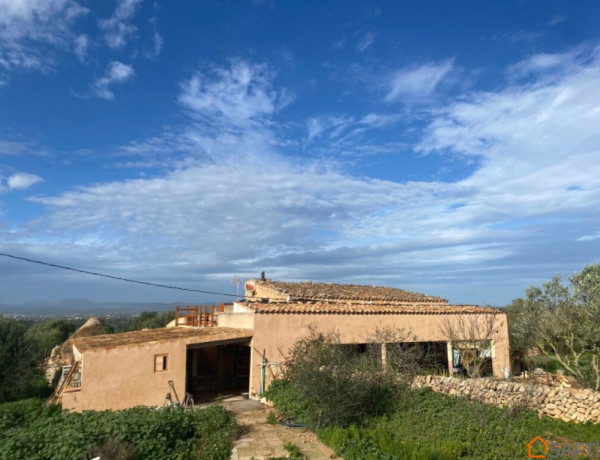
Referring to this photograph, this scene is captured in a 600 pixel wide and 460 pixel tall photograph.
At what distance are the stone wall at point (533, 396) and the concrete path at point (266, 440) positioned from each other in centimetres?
594

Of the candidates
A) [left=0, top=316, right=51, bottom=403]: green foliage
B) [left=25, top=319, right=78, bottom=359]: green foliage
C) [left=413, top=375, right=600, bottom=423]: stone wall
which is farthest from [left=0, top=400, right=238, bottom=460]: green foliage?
[left=25, top=319, right=78, bottom=359]: green foliage

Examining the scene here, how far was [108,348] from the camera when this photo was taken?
1307 cm

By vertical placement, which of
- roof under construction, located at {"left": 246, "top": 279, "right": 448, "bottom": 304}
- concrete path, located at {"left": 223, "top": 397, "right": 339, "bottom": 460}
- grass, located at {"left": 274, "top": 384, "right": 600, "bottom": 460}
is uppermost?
roof under construction, located at {"left": 246, "top": 279, "right": 448, "bottom": 304}

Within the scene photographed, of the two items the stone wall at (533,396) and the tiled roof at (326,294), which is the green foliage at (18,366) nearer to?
the tiled roof at (326,294)

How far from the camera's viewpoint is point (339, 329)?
1798cm

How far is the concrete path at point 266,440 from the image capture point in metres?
9.85

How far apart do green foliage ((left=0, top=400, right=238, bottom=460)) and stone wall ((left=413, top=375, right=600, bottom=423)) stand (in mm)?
8110

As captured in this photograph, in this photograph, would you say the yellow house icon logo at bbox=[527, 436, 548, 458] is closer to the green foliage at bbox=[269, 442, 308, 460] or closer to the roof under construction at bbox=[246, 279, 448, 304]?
the green foliage at bbox=[269, 442, 308, 460]

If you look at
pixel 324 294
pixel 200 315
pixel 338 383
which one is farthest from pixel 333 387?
pixel 200 315

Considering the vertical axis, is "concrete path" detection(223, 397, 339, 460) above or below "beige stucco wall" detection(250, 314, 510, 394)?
below

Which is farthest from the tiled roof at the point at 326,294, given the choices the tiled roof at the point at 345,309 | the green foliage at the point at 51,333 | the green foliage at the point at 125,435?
the green foliage at the point at 51,333

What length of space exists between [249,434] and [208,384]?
309 inches

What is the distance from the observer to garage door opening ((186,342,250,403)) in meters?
18.3

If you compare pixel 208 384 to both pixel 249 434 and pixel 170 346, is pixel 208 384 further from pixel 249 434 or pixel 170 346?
pixel 249 434
